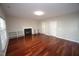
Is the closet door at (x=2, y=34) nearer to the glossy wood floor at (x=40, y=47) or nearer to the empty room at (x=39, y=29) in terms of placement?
the empty room at (x=39, y=29)

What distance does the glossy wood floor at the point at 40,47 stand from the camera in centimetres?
129

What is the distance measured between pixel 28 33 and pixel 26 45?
0.83 ft

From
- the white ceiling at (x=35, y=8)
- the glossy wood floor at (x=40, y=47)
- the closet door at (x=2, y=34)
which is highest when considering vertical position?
the white ceiling at (x=35, y=8)

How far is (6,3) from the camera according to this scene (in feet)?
3.86

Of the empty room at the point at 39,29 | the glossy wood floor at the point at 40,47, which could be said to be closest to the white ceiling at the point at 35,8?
the empty room at the point at 39,29

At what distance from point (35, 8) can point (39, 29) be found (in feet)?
1.46

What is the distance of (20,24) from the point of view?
1.37m

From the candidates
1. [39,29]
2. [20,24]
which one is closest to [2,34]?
[20,24]

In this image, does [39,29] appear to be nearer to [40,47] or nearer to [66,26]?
[40,47]

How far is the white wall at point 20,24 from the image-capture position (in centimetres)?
131

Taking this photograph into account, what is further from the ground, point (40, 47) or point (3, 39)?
point (3, 39)

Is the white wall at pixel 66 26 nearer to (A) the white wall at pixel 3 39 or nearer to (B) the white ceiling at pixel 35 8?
(B) the white ceiling at pixel 35 8

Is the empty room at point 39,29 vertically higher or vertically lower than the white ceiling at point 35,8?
lower

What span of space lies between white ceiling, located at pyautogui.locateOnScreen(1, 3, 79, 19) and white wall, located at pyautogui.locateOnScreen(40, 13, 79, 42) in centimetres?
11
